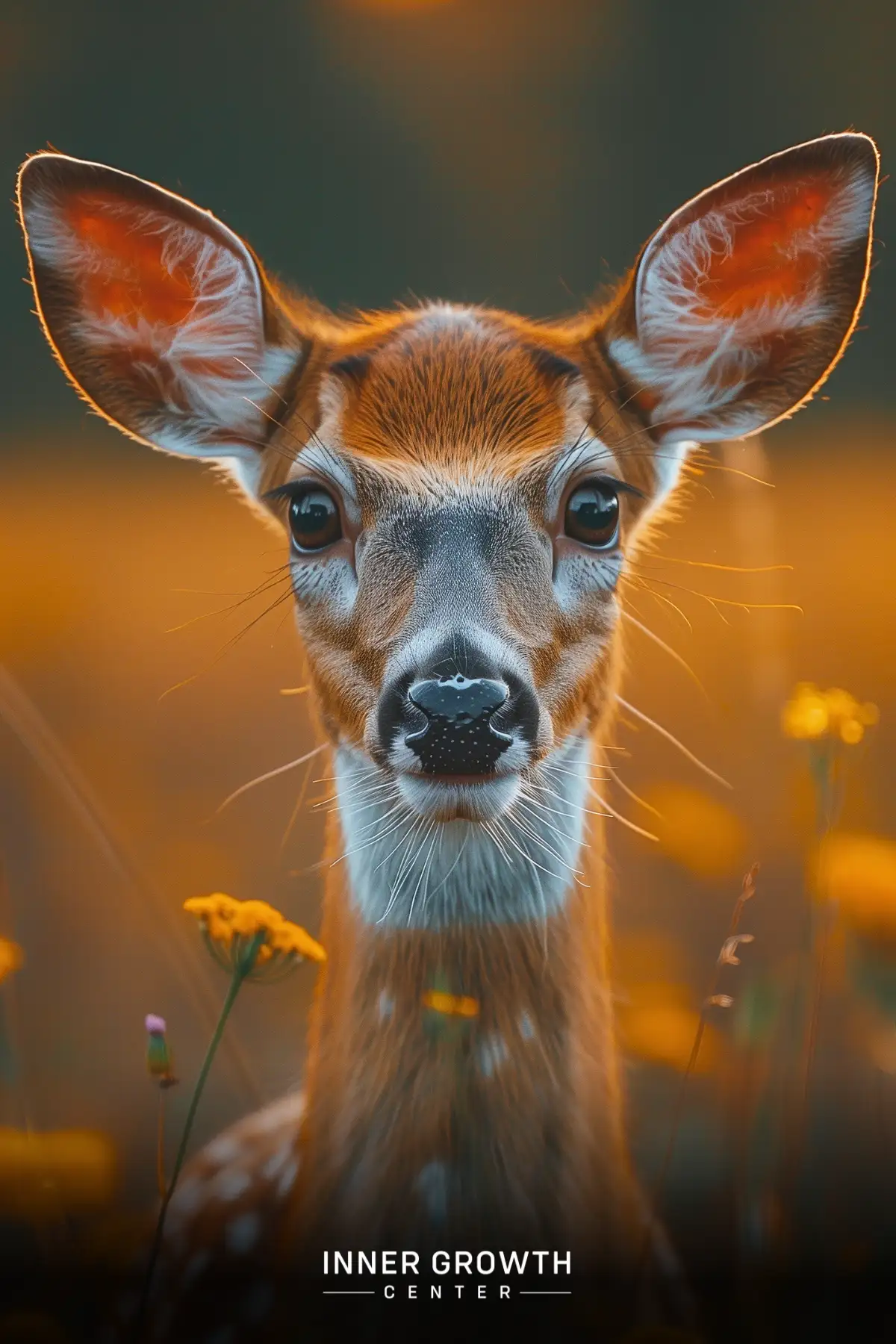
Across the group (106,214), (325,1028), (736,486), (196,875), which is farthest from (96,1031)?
(736,486)

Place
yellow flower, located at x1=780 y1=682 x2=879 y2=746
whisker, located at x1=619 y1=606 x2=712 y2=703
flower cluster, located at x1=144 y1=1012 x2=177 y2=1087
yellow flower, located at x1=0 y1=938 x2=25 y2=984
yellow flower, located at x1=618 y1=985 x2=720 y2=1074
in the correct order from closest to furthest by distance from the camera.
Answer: flower cluster, located at x1=144 y1=1012 x2=177 y2=1087 < yellow flower, located at x1=780 y1=682 x2=879 y2=746 < yellow flower, located at x1=0 y1=938 x2=25 y2=984 < whisker, located at x1=619 y1=606 x2=712 y2=703 < yellow flower, located at x1=618 y1=985 x2=720 y2=1074

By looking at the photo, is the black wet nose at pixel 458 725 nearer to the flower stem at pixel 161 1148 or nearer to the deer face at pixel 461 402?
the deer face at pixel 461 402

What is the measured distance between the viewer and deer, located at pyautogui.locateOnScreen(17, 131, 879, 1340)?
6.77 feet

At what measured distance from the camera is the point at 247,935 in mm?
1954

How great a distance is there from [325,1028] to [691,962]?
95 cm

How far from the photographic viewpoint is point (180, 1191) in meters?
2.37

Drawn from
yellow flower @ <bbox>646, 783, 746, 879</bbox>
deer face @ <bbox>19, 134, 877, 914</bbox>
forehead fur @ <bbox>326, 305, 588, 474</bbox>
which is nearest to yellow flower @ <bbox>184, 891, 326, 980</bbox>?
deer face @ <bbox>19, 134, 877, 914</bbox>

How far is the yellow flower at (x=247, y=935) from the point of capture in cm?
195

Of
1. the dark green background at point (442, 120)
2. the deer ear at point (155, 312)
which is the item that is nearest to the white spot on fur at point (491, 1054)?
the deer ear at point (155, 312)

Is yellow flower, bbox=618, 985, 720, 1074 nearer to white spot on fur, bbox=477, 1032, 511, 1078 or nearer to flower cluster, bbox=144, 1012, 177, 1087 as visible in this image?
white spot on fur, bbox=477, 1032, 511, 1078

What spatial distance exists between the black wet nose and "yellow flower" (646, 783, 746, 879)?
3.39ft

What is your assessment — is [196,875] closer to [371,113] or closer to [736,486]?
[736,486]

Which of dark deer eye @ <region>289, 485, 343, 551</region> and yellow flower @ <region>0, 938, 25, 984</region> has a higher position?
dark deer eye @ <region>289, 485, 343, 551</region>

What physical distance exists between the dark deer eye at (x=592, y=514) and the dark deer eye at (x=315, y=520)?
0.40 m
